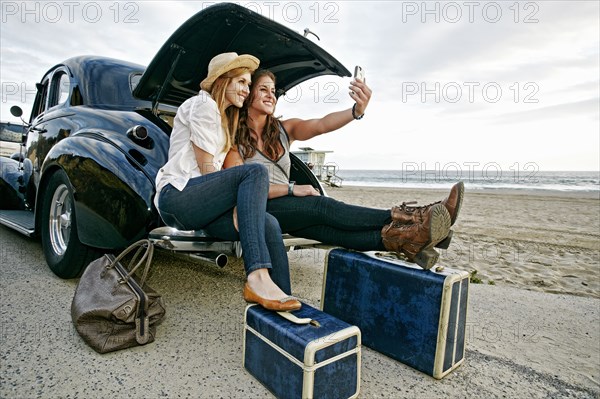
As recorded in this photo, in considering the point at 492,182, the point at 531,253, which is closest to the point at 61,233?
the point at 531,253

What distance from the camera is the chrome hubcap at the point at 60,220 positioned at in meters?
3.02

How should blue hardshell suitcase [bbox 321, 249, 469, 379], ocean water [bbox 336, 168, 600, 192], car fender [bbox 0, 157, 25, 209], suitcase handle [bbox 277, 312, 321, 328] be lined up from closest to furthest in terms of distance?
1. suitcase handle [bbox 277, 312, 321, 328]
2. blue hardshell suitcase [bbox 321, 249, 469, 379]
3. car fender [bbox 0, 157, 25, 209]
4. ocean water [bbox 336, 168, 600, 192]

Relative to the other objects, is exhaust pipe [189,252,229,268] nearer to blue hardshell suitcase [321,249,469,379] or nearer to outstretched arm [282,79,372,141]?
blue hardshell suitcase [321,249,469,379]

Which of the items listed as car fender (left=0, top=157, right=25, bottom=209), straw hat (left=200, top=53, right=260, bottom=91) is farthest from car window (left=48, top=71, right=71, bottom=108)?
straw hat (left=200, top=53, right=260, bottom=91)

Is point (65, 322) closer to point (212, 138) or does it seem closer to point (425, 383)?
point (212, 138)

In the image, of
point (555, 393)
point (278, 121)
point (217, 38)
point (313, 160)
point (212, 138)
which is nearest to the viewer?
point (555, 393)

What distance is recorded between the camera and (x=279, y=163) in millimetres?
2715

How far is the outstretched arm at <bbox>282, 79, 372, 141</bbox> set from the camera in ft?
8.31

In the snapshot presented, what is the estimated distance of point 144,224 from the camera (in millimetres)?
2361

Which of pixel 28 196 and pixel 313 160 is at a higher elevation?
pixel 313 160

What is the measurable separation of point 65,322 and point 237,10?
2250 millimetres

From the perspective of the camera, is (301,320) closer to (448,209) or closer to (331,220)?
(331,220)

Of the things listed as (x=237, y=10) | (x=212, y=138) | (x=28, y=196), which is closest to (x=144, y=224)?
(x=212, y=138)

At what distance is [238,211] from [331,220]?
2.36ft
